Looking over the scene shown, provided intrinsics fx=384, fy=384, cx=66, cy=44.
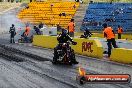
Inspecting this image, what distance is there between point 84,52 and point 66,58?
19.6 ft

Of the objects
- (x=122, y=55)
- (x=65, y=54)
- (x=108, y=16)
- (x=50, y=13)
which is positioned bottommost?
(x=122, y=55)

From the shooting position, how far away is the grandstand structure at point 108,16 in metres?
49.7

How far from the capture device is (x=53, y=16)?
56.3m

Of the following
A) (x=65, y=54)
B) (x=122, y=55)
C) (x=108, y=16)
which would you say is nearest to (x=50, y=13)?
(x=108, y=16)

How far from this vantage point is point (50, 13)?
57.4 meters

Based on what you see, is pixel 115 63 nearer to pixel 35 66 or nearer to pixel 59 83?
pixel 35 66

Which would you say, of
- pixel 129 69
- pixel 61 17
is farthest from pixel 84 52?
pixel 61 17

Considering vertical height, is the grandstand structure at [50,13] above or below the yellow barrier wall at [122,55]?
above

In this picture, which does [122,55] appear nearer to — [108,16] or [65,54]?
[65,54]

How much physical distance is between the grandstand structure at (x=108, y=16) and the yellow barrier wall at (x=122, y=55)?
26917 millimetres

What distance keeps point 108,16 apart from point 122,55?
31427mm

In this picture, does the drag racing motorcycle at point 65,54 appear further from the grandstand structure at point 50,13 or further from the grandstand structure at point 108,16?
the grandstand structure at point 50,13

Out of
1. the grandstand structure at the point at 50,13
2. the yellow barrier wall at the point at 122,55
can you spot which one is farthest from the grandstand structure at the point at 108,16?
the yellow barrier wall at the point at 122,55

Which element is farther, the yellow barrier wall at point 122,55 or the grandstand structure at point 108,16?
the grandstand structure at point 108,16
